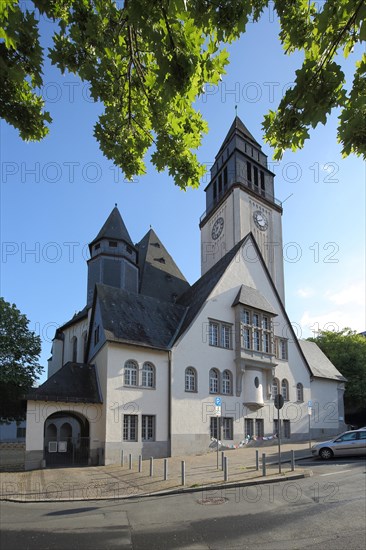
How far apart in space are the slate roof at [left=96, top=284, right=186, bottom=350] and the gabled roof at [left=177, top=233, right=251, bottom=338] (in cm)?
93

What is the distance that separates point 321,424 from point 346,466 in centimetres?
1874

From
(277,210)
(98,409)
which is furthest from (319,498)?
(277,210)

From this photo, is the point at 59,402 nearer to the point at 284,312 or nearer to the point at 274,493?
the point at 274,493

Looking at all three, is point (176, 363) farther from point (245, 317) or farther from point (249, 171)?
point (249, 171)

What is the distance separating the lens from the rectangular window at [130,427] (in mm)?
22375

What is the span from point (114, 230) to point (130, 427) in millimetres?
18425

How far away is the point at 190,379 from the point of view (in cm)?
2562

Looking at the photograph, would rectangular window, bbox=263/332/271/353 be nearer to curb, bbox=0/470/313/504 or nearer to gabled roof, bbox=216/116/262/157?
curb, bbox=0/470/313/504

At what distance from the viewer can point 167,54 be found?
4672 mm

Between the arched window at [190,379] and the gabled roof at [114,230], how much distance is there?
14324 mm

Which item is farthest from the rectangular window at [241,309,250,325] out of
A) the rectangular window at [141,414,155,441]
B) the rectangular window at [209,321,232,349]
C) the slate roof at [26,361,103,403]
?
the slate roof at [26,361,103,403]

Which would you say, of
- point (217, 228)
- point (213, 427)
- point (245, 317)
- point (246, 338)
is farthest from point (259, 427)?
point (217, 228)

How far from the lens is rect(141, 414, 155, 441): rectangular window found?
23.0 metres

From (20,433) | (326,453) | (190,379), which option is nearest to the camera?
(326,453)
